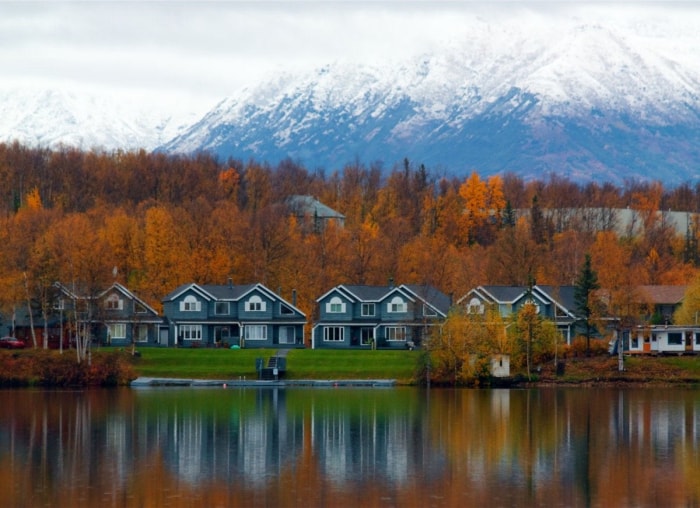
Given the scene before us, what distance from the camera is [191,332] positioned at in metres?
108

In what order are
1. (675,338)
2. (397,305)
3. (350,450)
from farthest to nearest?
(397,305)
(675,338)
(350,450)

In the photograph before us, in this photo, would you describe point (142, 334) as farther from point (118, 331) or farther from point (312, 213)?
point (312, 213)

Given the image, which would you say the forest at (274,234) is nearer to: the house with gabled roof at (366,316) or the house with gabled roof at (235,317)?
the house with gabled roof at (235,317)

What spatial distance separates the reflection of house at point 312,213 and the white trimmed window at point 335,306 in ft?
121

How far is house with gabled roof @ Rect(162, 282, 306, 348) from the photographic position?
107 meters

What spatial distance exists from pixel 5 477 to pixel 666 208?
6097 inches

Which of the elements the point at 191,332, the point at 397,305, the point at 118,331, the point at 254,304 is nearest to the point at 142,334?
the point at 118,331

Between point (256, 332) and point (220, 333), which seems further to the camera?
point (220, 333)

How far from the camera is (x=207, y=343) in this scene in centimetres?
10756

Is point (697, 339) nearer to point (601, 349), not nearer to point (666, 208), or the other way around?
point (601, 349)

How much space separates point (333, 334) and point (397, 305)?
17.7 feet

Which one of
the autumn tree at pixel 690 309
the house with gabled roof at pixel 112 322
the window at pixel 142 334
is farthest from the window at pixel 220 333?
the autumn tree at pixel 690 309

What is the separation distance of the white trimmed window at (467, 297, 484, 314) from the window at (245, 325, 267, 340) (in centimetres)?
1626

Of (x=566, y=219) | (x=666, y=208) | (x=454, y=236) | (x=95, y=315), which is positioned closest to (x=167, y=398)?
(x=95, y=315)
